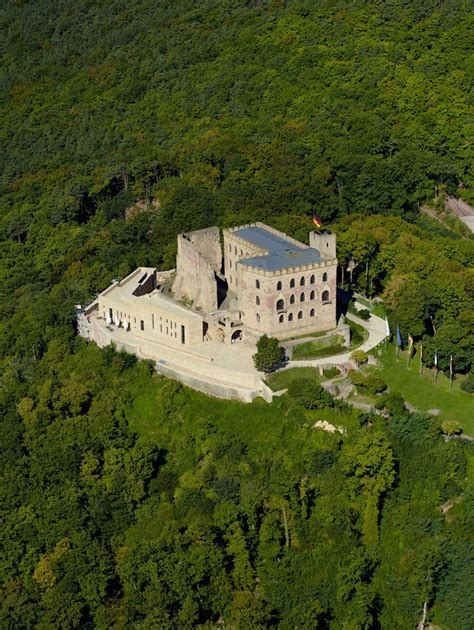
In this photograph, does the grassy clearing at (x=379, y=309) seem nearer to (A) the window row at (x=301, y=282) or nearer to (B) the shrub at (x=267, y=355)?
(A) the window row at (x=301, y=282)

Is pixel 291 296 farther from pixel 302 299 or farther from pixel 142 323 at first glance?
pixel 142 323

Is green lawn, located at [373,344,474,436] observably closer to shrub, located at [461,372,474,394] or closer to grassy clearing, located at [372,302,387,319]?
shrub, located at [461,372,474,394]

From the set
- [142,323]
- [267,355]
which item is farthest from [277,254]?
[142,323]

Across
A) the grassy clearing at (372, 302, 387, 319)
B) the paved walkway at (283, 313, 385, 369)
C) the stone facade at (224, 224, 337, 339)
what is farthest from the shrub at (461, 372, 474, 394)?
the grassy clearing at (372, 302, 387, 319)

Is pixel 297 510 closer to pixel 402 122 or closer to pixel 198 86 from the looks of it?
pixel 402 122

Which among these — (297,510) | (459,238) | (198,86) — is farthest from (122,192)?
(297,510)

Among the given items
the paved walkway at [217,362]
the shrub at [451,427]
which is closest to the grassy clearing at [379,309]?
the paved walkway at [217,362]
